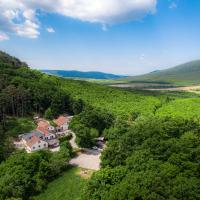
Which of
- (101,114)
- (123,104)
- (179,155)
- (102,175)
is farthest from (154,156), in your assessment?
(123,104)

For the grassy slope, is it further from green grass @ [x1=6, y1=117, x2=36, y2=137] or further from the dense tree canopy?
the dense tree canopy

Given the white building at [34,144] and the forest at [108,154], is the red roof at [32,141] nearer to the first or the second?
the white building at [34,144]

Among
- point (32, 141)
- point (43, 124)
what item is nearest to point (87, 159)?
point (32, 141)

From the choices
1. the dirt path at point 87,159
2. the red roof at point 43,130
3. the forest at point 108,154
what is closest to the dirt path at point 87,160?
the dirt path at point 87,159

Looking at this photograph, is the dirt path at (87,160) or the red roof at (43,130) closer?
the dirt path at (87,160)

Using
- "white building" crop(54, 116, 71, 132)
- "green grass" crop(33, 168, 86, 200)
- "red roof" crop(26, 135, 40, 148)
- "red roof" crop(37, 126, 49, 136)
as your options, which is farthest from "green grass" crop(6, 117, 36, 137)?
"green grass" crop(33, 168, 86, 200)

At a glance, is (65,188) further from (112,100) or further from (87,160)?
(112,100)

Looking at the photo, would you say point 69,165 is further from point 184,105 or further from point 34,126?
point 184,105
